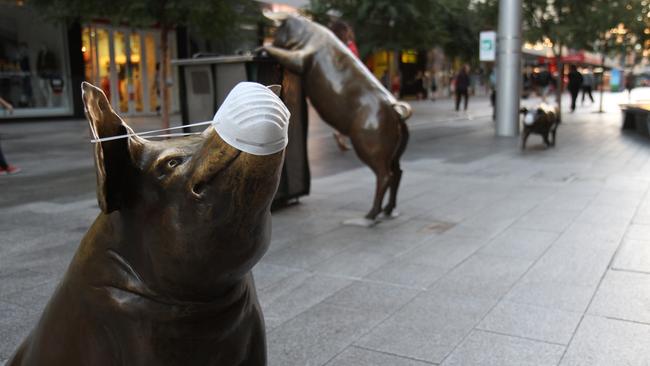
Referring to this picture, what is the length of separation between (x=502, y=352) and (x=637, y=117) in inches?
570

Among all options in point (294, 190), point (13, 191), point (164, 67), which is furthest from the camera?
point (164, 67)

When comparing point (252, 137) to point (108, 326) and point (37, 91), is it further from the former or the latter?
point (37, 91)

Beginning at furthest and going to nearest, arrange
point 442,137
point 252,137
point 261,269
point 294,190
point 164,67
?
point 442,137 → point 164,67 → point 294,190 → point 261,269 → point 252,137

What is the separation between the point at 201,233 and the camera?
4.16 ft

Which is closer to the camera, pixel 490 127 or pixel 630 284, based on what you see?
pixel 630 284

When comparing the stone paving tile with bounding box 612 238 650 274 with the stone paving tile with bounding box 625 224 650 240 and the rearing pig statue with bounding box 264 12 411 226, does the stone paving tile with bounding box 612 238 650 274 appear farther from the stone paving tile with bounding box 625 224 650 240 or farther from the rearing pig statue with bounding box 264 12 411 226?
the rearing pig statue with bounding box 264 12 411 226

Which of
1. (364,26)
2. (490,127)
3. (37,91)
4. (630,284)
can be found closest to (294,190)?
(630,284)

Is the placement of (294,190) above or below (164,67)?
below

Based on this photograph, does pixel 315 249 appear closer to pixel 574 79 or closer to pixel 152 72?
pixel 574 79

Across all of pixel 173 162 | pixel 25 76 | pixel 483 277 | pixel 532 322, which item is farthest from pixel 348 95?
pixel 25 76

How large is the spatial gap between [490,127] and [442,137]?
3.33 meters

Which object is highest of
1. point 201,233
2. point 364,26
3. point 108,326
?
point 364,26

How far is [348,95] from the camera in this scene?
19.4ft

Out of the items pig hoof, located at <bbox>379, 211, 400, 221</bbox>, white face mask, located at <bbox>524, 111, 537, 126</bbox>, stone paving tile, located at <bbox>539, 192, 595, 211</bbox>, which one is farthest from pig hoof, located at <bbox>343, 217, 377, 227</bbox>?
white face mask, located at <bbox>524, 111, 537, 126</bbox>
